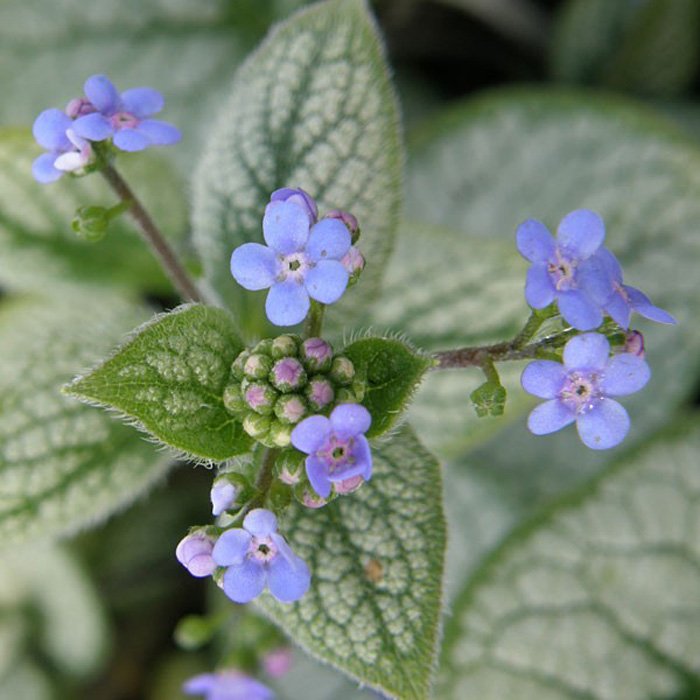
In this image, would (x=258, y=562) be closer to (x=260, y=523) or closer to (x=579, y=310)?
(x=260, y=523)

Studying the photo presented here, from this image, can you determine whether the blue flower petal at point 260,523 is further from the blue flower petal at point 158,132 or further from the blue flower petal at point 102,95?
the blue flower petal at point 102,95

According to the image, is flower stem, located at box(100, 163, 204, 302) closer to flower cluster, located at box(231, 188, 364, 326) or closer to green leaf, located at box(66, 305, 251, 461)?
green leaf, located at box(66, 305, 251, 461)

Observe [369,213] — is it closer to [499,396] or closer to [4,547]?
[499,396]

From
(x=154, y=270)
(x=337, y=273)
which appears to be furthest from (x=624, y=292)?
(x=154, y=270)

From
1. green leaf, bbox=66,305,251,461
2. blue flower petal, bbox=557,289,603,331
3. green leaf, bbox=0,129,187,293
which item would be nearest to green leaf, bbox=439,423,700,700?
green leaf, bbox=66,305,251,461

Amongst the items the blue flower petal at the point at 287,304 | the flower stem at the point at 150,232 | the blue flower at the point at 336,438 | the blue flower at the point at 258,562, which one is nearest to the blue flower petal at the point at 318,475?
the blue flower at the point at 336,438

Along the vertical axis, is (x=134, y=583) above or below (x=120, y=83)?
below
